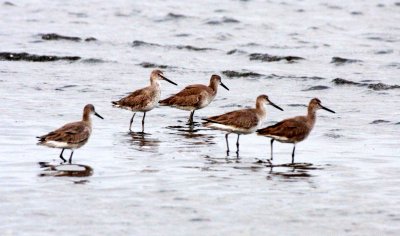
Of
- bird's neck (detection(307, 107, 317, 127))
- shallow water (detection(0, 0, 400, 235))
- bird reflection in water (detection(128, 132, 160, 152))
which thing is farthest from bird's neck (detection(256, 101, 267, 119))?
bird reflection in water (detection(128, 132, 160, 152))

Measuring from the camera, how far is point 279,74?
25.0 metres

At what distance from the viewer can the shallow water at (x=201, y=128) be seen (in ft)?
34.9

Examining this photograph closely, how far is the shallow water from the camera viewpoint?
10.6 m

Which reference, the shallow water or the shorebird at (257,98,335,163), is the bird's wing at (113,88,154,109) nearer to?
the shallow water

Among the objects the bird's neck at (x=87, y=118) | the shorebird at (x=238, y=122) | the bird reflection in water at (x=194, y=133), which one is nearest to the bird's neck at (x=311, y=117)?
the shorebird at (x=238, y=122)

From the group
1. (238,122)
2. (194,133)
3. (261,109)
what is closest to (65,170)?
(238,122)

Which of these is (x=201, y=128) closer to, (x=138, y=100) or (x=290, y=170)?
(x=138, y=100)

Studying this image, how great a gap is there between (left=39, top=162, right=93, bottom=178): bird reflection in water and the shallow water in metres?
0.12

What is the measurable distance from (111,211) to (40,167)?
8.35 feet

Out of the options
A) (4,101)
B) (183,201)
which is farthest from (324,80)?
(183,201)

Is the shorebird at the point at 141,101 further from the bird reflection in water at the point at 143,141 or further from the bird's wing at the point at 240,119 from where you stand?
the bird's wing at the point at 240,119

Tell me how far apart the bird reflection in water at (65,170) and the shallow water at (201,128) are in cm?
12

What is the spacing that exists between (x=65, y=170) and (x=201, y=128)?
496cm

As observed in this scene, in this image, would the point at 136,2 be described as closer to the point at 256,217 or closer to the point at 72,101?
the point at 72,101
